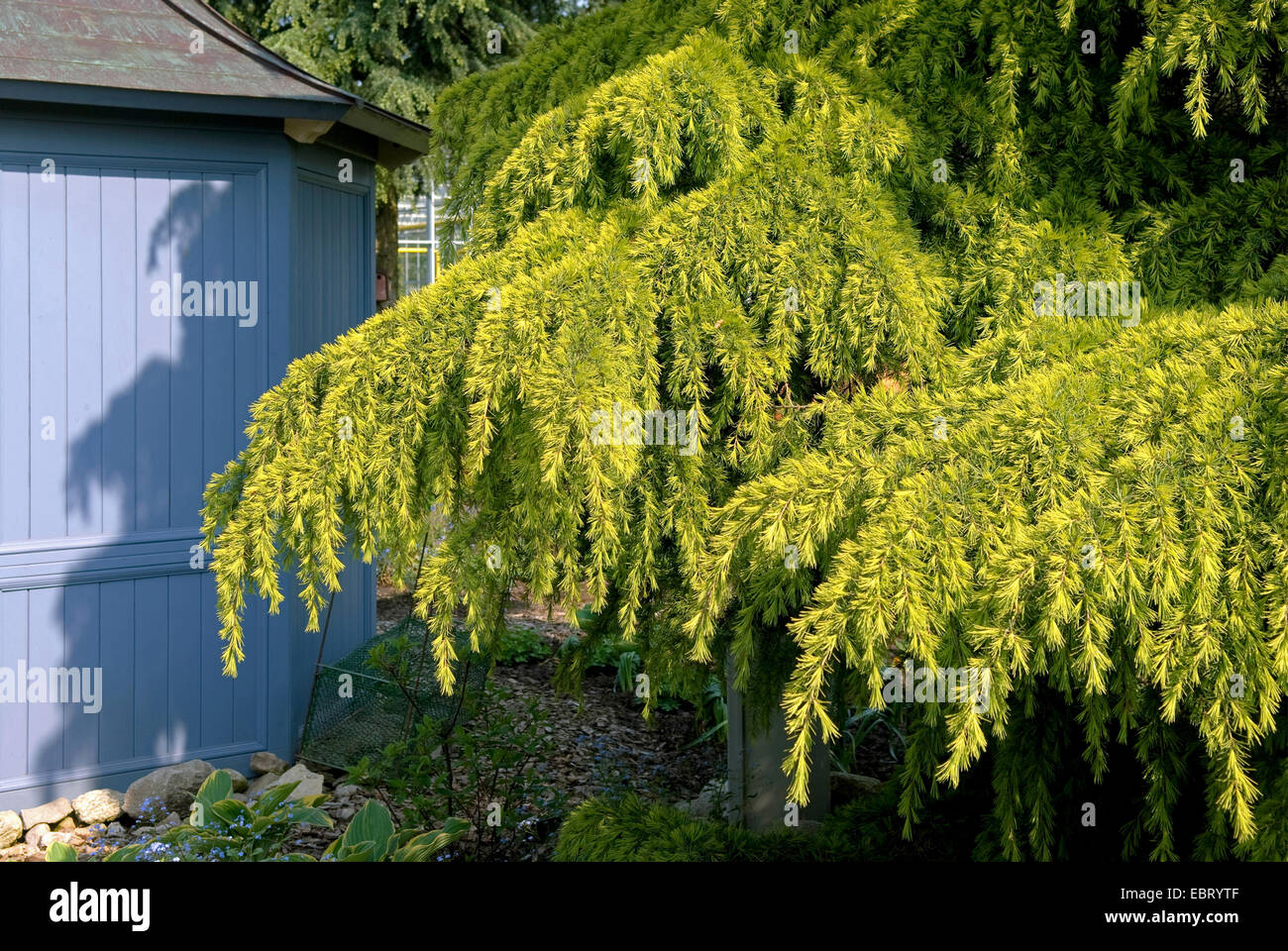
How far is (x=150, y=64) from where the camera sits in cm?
496

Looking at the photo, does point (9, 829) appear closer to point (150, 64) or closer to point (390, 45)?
point (150, 64)

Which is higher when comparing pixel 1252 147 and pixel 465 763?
pixel 1252 147

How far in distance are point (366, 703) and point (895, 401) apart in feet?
11.2

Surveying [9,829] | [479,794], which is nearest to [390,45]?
[9,829]

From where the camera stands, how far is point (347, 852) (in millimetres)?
3734

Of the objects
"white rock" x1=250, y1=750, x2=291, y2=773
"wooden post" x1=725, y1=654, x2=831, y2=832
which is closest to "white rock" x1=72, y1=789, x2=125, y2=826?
"white rock" x1=250, y1=750, x2=291, y2=773

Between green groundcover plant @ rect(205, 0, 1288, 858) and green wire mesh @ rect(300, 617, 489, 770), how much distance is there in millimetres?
2074

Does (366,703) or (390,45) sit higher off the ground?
(390,45)

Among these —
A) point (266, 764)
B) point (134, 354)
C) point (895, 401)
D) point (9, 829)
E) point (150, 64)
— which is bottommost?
point (9, 829)

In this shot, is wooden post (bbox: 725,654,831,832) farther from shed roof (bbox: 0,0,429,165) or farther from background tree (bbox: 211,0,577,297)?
background tree (bbox: 211,0,577,297)

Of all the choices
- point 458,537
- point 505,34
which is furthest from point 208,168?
point 505,34
